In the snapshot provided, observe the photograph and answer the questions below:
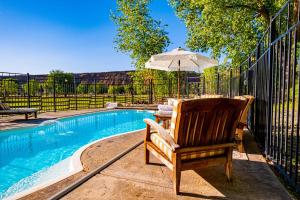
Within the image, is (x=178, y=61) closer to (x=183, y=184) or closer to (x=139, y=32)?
(x=183, y=184)

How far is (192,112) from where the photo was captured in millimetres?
2289

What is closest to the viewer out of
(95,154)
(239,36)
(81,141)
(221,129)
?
(221,129)

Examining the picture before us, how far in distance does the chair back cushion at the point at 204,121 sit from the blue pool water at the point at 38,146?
2.78 m

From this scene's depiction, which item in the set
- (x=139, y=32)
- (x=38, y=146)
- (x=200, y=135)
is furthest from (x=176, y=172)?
(x=139, y=32)

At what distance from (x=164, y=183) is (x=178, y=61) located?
546cm

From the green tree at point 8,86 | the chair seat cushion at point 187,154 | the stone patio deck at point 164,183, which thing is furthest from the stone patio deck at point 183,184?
the green tree at point 8,86

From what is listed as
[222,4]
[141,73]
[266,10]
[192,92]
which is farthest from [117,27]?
[266,10]

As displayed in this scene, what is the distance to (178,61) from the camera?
7512mm

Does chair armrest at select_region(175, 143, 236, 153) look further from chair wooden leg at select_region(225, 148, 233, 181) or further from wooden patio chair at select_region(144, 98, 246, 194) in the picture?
chair wooden leg at select_region(225, 148, 233, 181)

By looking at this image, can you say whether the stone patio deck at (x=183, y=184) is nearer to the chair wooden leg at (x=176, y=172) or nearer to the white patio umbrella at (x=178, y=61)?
the chair wooden leg at (x=176, y=172)

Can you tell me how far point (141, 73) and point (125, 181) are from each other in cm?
1595

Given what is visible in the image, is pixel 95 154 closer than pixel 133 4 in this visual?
Yes

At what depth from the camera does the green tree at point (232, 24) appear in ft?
38.9

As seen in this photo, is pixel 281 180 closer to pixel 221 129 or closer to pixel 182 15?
pixel 221 129
